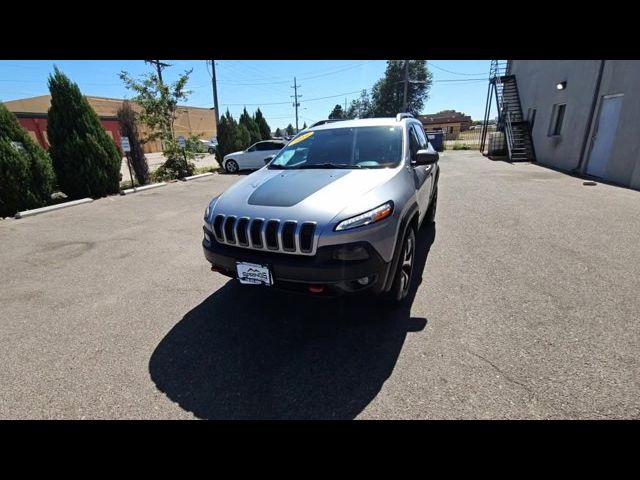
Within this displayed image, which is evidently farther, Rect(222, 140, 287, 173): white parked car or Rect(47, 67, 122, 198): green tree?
Rect(222, 140, 287, 173): white parked car

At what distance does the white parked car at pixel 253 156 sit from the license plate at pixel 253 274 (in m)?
12.2

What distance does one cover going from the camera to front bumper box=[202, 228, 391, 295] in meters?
2.08

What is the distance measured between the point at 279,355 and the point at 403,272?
52.9 inches

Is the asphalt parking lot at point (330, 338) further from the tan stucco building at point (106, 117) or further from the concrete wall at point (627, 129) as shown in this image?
the tan stucco building at point (106, 117)

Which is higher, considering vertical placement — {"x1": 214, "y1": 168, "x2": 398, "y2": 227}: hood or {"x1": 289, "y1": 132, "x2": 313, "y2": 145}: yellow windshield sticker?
{"x1": 289, "y1": 132, "x2": 313, "y2": 145}: yellow windshield sticker

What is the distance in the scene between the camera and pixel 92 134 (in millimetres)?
8742

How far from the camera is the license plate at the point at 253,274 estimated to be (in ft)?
7.28

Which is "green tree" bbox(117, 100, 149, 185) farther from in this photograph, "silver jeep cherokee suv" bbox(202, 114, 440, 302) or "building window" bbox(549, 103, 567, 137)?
"building window" bbox(549, 103, 567, 137)

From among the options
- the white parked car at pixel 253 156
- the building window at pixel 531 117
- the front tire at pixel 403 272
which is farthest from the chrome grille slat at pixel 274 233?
the building window at pixel 531 117

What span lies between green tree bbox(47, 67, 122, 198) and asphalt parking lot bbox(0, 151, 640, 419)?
15.0ft

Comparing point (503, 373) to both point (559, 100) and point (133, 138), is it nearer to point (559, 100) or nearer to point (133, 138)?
point (133, 138)

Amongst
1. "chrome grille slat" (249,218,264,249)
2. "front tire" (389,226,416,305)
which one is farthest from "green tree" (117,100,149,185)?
"front tire" (389,226,416,305)
